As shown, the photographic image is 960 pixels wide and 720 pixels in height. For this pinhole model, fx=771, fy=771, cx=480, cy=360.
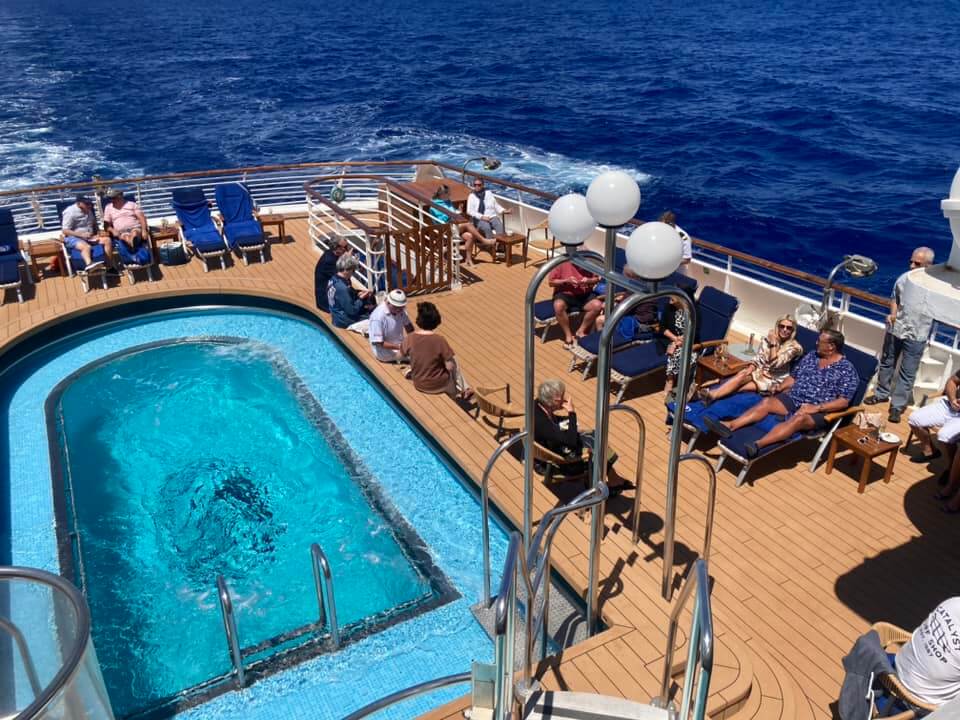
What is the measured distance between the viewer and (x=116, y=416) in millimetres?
8562

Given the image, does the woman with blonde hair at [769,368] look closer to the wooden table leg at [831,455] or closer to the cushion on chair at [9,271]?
the wooden table leg at [831,455]

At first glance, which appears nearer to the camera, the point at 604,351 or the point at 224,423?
the point at 604,351

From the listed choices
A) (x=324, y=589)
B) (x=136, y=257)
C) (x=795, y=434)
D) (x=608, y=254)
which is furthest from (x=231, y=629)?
(x=136, y=257)

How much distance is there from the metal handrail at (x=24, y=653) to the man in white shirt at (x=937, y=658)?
403 centimetres

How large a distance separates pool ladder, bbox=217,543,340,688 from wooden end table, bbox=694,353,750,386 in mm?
4242

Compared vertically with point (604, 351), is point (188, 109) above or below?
below

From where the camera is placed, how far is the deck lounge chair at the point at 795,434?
21.4 feet

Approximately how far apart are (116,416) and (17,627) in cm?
557

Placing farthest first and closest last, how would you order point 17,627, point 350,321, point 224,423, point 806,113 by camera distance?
point 806,113, point 350,321, point 224,423, point 17,627

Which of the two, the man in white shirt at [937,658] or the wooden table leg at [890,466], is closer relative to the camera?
the man in white shirt at [937,658]

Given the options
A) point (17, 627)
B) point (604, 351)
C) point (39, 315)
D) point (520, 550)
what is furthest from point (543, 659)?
point (39, 315)

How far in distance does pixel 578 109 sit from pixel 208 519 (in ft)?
108

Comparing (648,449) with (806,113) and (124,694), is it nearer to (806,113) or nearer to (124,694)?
(124,694)

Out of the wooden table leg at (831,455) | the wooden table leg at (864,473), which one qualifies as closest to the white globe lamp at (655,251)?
the wooden table leg at (864,473)
